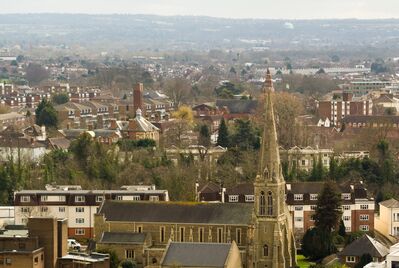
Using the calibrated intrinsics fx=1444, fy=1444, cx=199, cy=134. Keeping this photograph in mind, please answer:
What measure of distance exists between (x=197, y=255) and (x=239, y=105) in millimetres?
52499

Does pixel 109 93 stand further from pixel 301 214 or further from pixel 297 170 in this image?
pixel 301 214

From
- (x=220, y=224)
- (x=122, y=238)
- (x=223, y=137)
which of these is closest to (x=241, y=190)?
(x=220, y=224)

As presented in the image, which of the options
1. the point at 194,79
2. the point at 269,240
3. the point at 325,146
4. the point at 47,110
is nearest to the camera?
the point at 269,240

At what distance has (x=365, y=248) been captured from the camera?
50.2 m

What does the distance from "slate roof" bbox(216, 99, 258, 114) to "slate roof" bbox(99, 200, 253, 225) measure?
1718 inches

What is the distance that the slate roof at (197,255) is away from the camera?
4634cm

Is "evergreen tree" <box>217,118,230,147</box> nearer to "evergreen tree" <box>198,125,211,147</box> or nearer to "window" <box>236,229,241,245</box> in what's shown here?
"evergreen tree" <box>198,125,211,147</box>

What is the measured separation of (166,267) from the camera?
46.4m

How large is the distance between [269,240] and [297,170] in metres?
16.0

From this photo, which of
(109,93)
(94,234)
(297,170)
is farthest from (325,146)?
(109,93)

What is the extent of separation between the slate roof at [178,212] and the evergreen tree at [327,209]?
427cm

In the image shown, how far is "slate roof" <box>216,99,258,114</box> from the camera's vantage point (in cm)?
9648

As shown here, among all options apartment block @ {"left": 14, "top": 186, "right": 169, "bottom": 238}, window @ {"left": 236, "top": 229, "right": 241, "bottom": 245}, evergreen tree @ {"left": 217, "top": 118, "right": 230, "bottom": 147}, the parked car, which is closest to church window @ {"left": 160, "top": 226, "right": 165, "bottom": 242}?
window @ {"left": 236, "top": 229, "right": 241, "bottom": 245}

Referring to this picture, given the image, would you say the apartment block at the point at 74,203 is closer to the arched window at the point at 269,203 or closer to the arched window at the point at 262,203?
the arched window at the point at 262,203
